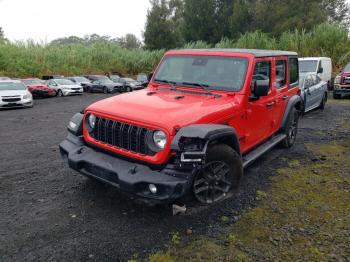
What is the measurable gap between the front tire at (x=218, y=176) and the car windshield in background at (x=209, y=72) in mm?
1110

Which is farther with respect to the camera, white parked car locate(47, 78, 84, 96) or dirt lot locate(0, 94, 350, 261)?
white parked car locate(47, 78, 84, 96)

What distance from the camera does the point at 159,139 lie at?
3.76 meters

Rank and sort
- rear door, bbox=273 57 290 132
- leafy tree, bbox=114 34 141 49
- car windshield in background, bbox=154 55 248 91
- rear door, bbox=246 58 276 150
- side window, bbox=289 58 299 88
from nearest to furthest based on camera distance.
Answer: car windshield in background, bbox=154 55 248 91 < rear door, bbox=246 58 276 150 < rear door, bbox=273 57 290 132 < side window, bbox=289 58 299 88 < leafy tree, bbox=114 34 141 49

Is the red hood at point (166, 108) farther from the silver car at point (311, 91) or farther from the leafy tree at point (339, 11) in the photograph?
the leafy tree at point (339, 11)

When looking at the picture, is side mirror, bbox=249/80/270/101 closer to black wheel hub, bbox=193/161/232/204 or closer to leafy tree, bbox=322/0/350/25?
black wheel hub, bbox=193/161/232/204

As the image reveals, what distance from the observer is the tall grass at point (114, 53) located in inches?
1002

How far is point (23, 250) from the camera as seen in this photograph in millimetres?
3332

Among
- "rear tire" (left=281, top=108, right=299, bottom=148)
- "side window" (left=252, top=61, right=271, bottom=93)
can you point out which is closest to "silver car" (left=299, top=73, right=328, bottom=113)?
"rear tire" (left=281, top=108, right=299, bottom=148)

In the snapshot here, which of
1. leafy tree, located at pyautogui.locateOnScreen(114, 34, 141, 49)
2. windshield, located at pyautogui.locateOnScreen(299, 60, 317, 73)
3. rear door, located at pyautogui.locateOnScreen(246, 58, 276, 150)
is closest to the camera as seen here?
rear door, located at pyautogui.locateOnScreen(246, 58, 276, 150)

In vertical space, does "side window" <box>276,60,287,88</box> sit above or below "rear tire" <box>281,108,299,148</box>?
above

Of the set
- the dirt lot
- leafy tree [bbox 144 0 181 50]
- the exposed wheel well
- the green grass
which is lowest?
the green grass

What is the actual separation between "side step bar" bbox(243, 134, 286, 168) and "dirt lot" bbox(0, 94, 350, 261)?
39cm

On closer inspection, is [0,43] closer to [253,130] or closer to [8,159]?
[8,159]

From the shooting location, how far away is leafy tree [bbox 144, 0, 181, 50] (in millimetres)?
43500
